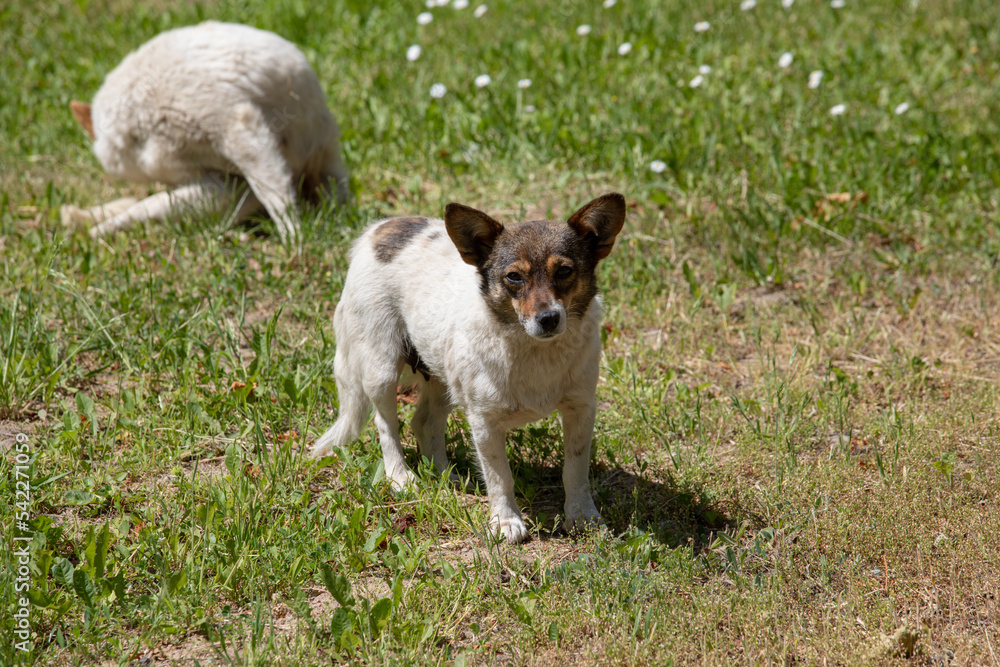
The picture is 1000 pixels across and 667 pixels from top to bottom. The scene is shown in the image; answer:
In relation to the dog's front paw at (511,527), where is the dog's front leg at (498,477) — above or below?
above

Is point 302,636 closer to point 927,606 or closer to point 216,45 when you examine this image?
point 927,606

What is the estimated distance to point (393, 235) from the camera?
4031mm

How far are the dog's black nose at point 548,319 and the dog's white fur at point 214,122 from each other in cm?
307

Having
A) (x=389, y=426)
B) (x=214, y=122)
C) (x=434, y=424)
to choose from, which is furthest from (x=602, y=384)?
(x=214, y=122)

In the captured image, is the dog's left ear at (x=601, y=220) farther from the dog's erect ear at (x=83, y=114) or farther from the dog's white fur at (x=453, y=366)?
the dog's erect ear at (x=83, y=114)

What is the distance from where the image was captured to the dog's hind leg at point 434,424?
4.14 metres

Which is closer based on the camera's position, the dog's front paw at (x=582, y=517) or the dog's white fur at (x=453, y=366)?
the dog's white fur at (x=453, y=366)

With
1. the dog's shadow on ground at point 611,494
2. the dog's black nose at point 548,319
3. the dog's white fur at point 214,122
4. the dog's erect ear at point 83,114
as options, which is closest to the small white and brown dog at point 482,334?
the dog's black nose at point 548,319

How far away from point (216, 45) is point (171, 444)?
10.6 feet

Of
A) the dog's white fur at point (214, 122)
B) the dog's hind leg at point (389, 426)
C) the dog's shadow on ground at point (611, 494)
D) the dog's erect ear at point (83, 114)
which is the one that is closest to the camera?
the dog's shadow on ground at point (611, 494)

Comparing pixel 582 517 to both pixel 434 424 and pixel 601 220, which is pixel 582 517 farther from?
pixel 601 220

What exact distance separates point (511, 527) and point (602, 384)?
1263mm

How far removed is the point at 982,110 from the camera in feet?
23.5

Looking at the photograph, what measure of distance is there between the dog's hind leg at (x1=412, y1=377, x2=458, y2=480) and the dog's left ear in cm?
113
